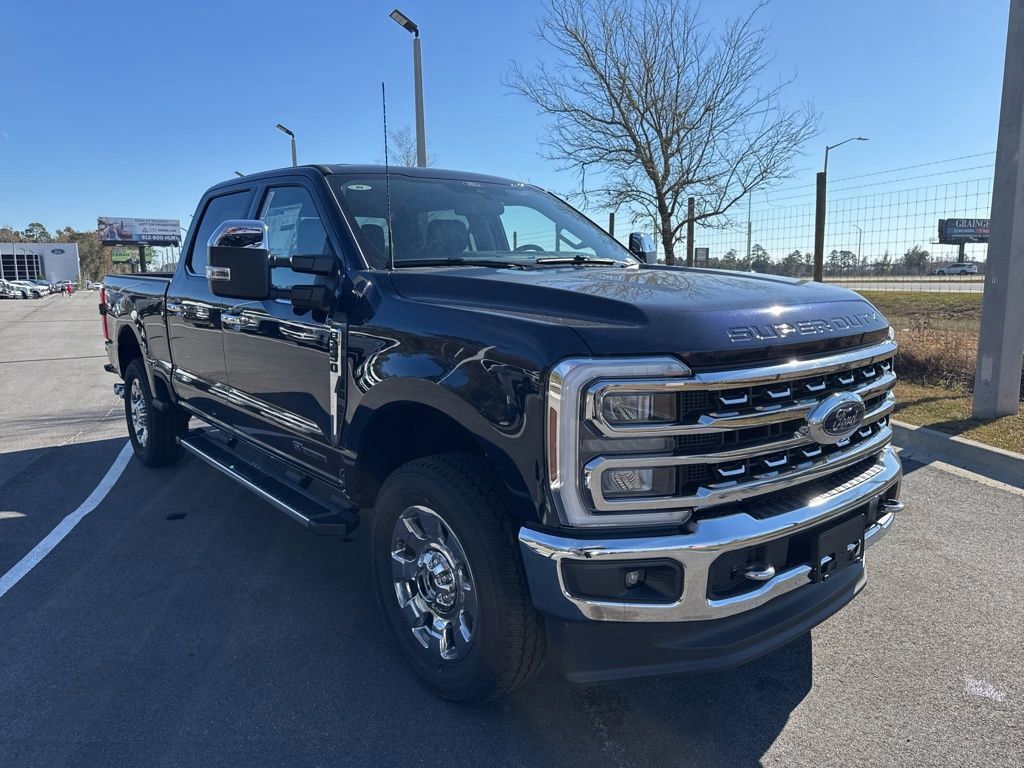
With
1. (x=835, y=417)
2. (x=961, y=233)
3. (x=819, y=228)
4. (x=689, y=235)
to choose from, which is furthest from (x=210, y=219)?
(x=961, y=233)

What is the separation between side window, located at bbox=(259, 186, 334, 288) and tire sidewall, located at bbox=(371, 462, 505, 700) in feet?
3.86

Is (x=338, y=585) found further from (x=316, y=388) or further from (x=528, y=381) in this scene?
(x=528, y=381)

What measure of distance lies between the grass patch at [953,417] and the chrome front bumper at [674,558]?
4.36 metres

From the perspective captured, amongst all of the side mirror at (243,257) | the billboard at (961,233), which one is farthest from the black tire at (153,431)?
the billboard at (961,233)

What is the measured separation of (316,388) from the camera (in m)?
3.42

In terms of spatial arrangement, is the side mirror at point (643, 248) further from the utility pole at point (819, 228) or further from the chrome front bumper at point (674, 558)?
the utility pole at point (819, 228)

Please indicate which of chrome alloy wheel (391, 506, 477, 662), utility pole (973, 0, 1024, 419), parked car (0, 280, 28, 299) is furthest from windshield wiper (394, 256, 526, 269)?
parked car (0, 280, 28, 299)

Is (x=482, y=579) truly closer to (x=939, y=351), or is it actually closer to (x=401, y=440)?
(x=401, y=440)

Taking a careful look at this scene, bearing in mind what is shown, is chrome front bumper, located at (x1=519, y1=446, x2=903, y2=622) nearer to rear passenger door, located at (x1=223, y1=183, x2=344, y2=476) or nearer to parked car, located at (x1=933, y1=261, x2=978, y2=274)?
rear passenger door, located at (x1=223, y1=183, x2=344, y2=476)

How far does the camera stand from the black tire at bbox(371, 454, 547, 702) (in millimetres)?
2436

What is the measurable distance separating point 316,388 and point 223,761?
5.07 ft

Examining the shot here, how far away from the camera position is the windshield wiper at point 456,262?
3.34 m

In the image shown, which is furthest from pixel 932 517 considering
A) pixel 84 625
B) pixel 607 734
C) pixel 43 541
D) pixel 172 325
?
pixel 43 541

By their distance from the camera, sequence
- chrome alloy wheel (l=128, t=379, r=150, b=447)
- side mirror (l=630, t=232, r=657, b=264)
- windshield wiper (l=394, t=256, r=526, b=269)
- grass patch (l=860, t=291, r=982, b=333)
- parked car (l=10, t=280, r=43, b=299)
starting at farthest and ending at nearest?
1. parked car (l=10, t=280, r=43, b=299)
2. grass patch (l=860, t=291, r=982, b=333)
3. chrome alloy wheel (l=128, t=379, r=150, b=447)
4. side mirror (l=630, t=232, r=657, b=264)
5. windshield wiper (l=394, t=256, r=526, b=269)
